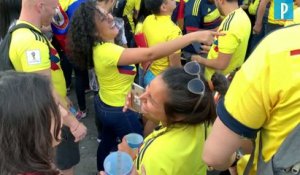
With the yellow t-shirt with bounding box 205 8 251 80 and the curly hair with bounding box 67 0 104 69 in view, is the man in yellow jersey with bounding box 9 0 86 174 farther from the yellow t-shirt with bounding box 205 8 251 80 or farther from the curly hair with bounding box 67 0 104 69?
the yellow t-shirt with bounding box 205 8 251 80

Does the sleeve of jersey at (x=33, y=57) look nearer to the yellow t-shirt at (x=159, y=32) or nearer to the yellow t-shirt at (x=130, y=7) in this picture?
the yellow t-shirt at (x=159, y=32)

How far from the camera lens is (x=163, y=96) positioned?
6.65 ft

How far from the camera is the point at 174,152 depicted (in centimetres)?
192

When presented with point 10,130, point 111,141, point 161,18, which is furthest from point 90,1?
point 10,130

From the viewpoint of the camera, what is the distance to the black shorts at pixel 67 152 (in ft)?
9.86

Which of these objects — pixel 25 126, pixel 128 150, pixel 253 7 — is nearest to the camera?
pixel 25 126

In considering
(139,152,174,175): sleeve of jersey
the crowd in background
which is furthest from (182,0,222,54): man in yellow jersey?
(139,152,174,175): sleeve of jersey

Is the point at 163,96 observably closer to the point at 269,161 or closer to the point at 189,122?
the point at 189,122

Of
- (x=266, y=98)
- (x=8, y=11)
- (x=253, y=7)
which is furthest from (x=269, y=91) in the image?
(x=253, y=7)

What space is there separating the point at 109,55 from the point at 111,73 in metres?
0.17

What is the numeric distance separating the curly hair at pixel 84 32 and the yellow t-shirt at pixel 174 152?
1.34 m

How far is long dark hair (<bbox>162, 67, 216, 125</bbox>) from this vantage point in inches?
77.5

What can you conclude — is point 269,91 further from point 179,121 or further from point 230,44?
point 230,44

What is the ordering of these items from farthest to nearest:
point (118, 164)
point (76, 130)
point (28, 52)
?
point (76, 130) < point (28, 52) < point (118, 164)
